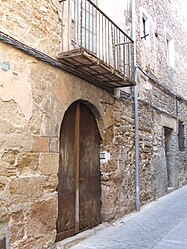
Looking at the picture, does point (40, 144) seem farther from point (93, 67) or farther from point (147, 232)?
point (147, 232)

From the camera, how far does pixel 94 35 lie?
4.88 metres

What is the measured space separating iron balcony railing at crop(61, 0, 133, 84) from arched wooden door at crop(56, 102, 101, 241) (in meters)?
0.99

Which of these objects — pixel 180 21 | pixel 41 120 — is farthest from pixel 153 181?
pixel 180 21

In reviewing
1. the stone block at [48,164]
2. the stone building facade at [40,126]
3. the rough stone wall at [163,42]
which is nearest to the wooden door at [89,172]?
the stone building facade at [40,126]

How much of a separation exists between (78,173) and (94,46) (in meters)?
2.18

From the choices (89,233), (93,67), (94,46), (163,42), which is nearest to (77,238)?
(89,233)

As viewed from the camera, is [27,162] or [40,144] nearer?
[27,162]

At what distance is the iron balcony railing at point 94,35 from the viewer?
407 centimetres

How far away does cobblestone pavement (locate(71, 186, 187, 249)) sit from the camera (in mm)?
3773

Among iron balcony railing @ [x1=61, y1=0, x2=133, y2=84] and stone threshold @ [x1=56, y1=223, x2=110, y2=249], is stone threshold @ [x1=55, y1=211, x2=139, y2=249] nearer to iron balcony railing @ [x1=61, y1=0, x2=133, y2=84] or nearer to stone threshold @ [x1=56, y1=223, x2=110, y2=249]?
stone threshold @ [x1=56, y1=223, x2=110, y2=249]

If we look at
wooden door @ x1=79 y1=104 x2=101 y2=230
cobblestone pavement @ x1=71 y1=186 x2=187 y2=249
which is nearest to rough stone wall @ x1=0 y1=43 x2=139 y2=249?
wooden door @ x1=79 y1=104 x2=101 y2=230

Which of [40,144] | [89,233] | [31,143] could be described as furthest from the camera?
[89,233]

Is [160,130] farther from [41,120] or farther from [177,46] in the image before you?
[41,120]

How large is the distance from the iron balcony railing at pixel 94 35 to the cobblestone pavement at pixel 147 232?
8.20 ft
